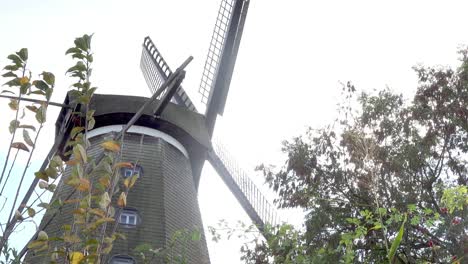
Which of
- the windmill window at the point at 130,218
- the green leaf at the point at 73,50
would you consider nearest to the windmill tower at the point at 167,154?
the windmill window at the point at 130,218

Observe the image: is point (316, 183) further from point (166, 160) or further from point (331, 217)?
point (166, 160)

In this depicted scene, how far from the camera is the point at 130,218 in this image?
12953 millimetres

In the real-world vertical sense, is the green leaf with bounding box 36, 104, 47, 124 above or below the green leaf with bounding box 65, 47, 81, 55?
below

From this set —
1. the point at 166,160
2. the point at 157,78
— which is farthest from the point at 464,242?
the point at 157,78

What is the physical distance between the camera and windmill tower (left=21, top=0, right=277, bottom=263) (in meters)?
12.9

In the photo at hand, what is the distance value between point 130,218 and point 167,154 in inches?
102

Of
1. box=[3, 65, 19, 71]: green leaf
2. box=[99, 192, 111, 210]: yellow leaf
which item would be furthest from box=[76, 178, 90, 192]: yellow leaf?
box=[3, 65, 19, 71]: green leaf

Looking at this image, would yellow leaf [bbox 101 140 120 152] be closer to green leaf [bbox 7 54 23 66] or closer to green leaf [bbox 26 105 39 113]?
green leaf [bbox 26 105 39 113]

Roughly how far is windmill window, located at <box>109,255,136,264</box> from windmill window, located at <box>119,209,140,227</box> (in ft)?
2.52

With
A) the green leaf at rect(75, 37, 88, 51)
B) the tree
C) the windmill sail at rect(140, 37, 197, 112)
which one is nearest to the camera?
the green leaf at rect(75, 37, 88, 51)

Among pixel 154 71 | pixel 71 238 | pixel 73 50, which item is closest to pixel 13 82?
pixel 73 50

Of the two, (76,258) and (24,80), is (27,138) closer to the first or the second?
(24,80)

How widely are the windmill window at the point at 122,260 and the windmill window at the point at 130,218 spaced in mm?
770

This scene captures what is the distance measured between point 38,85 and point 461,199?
11.7ft
